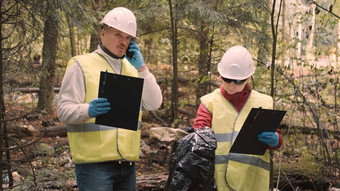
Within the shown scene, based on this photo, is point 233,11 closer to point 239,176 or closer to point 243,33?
Answer: point 243,33

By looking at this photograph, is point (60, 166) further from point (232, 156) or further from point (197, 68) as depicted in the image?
point (232, 156)

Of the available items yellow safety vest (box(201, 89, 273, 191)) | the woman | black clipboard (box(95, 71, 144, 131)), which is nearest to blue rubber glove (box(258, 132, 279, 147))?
the woman

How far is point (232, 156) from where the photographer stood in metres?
2.81

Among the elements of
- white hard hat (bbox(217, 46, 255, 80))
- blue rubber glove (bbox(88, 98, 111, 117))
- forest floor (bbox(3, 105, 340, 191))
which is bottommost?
forest floor (bbox(3, 105, 340, 191))

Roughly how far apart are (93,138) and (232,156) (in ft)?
3.53

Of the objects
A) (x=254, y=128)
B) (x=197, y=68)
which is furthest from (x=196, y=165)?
(x=197, y=68)

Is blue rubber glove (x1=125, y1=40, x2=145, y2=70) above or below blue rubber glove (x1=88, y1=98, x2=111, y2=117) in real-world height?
above

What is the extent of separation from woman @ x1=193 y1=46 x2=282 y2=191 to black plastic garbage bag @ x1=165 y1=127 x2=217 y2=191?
0.18 metres

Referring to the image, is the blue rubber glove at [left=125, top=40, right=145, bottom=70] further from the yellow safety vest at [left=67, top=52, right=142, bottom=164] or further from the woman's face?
the woman's face

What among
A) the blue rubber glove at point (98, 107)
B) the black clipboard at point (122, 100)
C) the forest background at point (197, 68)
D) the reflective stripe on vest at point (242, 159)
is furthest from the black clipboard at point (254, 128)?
the forest background at point (197, 68)

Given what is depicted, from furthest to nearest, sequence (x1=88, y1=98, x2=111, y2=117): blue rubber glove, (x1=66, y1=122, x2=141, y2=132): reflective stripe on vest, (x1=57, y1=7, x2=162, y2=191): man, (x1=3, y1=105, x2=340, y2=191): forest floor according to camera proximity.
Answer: (x1=3, y1=105, x2=340, y2=191): forest floor
(x1=66, y1=122, x2=141, y2=132): reflective stripe on vest
(x1=57, y1=7, x2=162, y2=191): man
(x1=88, y1=98, x2=111, y2=117): blue rubber glove

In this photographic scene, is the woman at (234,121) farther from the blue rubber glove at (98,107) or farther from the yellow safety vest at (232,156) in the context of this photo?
the blue rubber glove at (98,107)

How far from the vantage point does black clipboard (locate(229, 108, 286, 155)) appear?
2570 millimetres

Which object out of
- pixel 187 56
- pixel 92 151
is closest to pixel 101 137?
pixel 92 151
